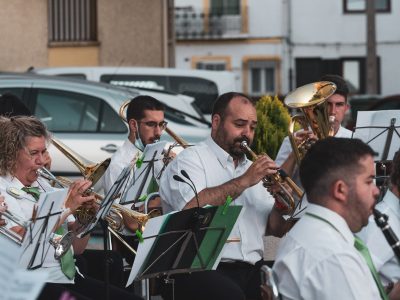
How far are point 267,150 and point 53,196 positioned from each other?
5154 millimetres

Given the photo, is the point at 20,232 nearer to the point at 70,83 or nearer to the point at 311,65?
the point at 70,83

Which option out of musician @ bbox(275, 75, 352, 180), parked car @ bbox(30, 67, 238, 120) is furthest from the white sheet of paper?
parked car @ bbox(30, 67, 238, 120)

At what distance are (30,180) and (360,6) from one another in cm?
3334

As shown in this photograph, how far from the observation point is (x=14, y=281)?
10.5 feet

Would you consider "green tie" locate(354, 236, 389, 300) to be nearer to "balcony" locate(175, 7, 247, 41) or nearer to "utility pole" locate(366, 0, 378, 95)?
"utility pole" locate(366, 0, 378, 95)

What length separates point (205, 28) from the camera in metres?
39.1

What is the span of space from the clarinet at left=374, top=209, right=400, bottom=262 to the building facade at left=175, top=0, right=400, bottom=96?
32694 mm

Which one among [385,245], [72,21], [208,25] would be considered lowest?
[385,245]

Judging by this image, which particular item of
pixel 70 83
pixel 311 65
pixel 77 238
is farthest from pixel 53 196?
pixel 311 65

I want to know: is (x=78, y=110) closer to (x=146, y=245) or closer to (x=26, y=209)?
(x=26, y=209)

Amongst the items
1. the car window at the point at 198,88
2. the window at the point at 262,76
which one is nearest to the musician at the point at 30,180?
the car window at the point at 198,88

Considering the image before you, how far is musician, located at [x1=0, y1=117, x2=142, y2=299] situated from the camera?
5.86 metres

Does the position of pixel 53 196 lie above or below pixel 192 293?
above

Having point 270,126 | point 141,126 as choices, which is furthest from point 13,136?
point 270,126
